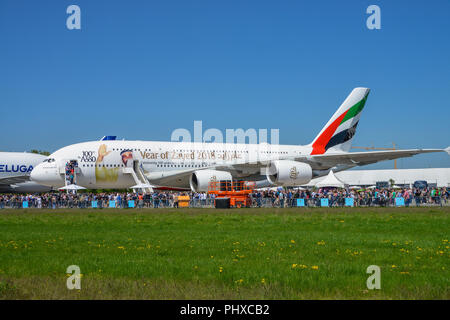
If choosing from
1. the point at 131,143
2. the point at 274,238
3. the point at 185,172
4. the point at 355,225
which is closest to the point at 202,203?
the point at 185,172

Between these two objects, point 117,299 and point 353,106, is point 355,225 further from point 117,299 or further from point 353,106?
point 353,106

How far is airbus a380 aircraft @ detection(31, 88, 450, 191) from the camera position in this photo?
3478 centimetres

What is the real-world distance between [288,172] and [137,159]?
10538mm

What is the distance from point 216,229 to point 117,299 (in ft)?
35.7

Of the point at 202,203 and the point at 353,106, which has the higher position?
the point at 353,106

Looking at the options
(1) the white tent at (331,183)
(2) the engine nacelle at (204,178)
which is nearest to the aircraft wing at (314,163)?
(2) the engine nacelle at (204,178)

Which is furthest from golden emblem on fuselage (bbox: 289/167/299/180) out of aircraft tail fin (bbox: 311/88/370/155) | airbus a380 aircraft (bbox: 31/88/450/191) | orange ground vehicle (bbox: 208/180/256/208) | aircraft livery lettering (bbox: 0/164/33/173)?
aircraft livery lettering (bbox: 0/164/33/173)

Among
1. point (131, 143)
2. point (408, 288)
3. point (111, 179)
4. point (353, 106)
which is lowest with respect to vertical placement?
point (408, 288)

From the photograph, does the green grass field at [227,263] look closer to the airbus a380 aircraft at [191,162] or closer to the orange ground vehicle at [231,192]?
the orange ground vehicle at [231,192]

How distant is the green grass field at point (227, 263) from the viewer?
7.62 m
